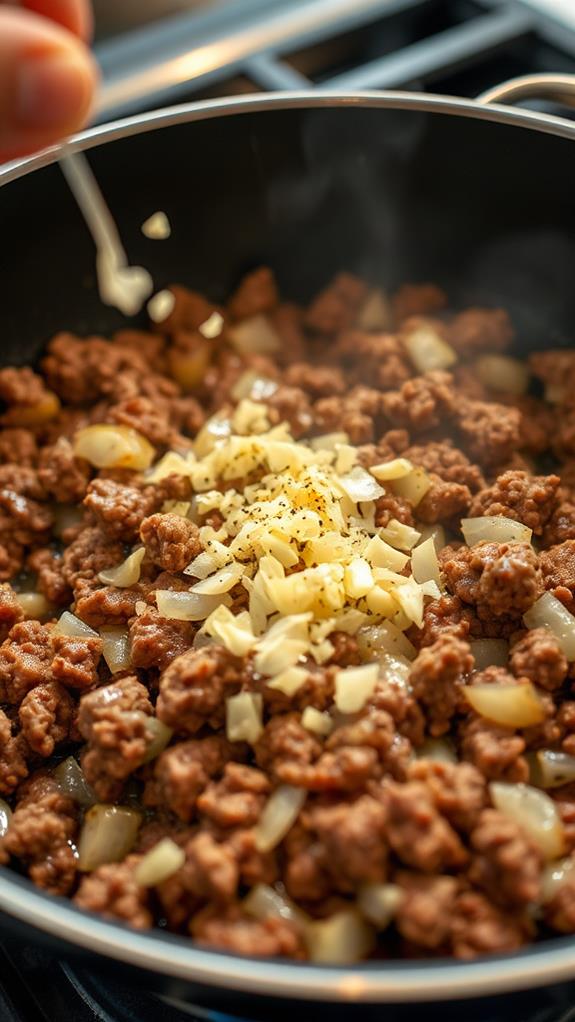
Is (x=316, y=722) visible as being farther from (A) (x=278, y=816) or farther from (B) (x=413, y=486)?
(B) (x=413, y=486)

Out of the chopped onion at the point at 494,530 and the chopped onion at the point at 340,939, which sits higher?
the chopped onion at the point at 494,530

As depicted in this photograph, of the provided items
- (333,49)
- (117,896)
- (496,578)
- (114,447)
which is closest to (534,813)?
(496,578)

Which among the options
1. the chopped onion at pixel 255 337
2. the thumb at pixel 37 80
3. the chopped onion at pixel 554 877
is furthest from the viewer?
the chopped onion at pixel 255 337

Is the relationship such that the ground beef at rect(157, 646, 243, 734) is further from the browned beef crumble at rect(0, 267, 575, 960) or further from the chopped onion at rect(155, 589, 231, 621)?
the chopped onion at rect(155, 589, 231, 621)

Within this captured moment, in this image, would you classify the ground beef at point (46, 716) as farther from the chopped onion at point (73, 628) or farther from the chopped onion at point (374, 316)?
the chopped onion at point (374, 316)

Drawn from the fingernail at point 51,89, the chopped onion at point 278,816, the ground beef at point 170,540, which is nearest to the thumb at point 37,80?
the fingernail at point 51,89

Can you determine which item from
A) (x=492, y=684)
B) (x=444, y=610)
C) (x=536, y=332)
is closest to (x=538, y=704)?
(x=492, y=684)
